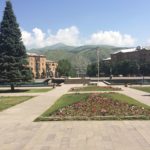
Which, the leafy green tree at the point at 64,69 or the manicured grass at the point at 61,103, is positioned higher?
the leafy green tree at the point at 64,69

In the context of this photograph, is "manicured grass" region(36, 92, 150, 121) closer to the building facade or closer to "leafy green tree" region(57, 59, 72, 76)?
"leafy green tree" region(57, 59, 72, 76)

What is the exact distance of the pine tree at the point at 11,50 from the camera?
42.1m

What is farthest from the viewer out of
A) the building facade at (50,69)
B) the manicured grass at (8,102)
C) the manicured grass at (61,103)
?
the building facade at (50,69)

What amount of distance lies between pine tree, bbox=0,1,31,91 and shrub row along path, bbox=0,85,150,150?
27487mm

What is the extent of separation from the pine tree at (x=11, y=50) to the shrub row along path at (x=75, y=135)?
2749 cm

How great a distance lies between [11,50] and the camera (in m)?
43.2

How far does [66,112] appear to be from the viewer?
16.8m

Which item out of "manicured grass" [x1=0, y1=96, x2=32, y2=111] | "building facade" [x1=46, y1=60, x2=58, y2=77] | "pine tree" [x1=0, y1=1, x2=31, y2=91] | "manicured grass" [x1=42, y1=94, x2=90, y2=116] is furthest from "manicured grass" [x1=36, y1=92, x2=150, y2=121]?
"building facade" [x1=46, y1=60, x2=58, y2=77]

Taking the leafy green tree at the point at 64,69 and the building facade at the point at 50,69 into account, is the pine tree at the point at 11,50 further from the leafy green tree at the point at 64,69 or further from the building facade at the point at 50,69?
the building facade at the point at 50,69

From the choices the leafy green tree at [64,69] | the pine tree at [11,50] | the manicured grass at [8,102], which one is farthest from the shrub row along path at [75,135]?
the leafy green tree at [64,69]

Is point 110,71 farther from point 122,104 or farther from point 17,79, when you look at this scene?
point 122,104

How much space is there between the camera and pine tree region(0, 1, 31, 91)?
42.1 m

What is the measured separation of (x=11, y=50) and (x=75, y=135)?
108ft

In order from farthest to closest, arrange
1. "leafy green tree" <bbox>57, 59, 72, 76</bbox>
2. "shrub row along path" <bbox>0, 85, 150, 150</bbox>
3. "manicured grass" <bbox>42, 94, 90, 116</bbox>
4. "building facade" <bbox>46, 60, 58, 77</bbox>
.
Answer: "building facade" <bbox>46, 60, 58, 77</bbox> < "leafy green tree" <bbox>57, 59, 72, 76</bbox> < "manicured grass" <bbox>42, 94, 90, 116</bbox> < "shrub row along path" <bbox>0, 85, 150, 150</bbox>
